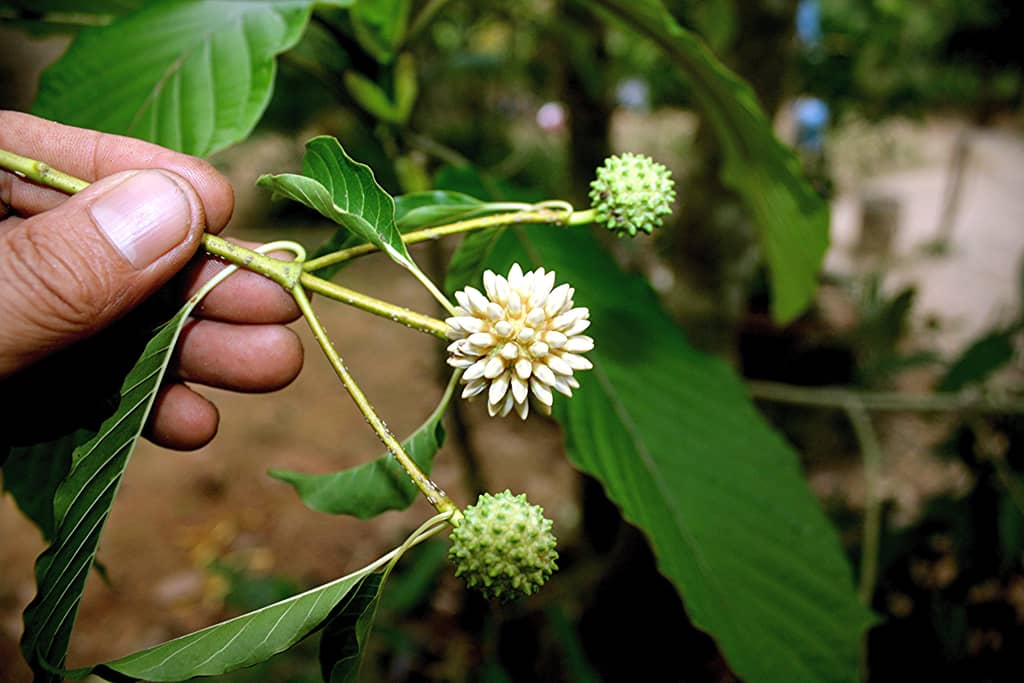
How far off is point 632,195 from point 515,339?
17 cm

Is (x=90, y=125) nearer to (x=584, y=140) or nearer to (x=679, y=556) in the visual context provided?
(x=679, y=556)

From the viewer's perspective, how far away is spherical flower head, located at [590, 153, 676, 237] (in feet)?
1.80

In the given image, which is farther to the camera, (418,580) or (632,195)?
(418,580)

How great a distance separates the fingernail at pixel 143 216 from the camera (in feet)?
1.92

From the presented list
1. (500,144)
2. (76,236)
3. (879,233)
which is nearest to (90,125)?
(76,236)

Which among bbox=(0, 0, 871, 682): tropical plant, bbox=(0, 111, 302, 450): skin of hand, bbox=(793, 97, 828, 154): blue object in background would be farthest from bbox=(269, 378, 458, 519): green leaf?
bbox=(793, 97, 828, 154): blue object in background

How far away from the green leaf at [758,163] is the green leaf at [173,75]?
40 cm

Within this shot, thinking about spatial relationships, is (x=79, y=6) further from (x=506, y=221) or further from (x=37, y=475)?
(x=506, y=221)

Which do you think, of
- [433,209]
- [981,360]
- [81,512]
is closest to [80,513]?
[81,512]

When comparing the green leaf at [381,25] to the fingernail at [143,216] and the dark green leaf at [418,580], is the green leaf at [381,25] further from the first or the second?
the dark green leaf at [418,580]

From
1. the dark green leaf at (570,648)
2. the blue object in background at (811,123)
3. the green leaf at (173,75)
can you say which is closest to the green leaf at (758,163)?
the green leaf at (173,75)

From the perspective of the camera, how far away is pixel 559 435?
2.63 m

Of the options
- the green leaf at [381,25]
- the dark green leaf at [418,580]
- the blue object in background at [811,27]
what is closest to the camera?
the green leaf at [381,25]

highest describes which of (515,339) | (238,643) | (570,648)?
(515,339)
